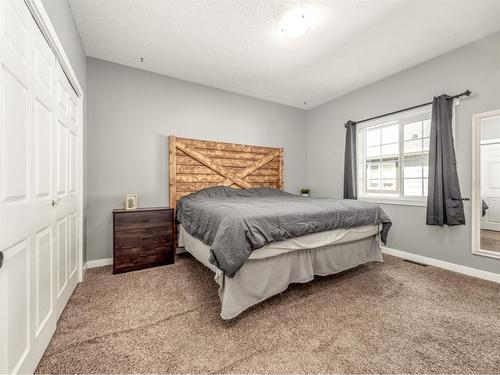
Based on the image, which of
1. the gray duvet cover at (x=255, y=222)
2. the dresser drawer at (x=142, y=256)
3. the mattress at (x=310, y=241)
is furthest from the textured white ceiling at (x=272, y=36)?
the dresser drawer at (x=142, y=256)

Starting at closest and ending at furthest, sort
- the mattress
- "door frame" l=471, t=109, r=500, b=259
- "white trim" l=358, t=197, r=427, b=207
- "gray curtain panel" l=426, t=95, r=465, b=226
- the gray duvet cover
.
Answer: the gray duvet cover < the mattress < "door frame" l=471, t=109, r=500, b=259 < "gray curtain panel" l=426, t=95, r=465, b=226 < "white trim" l=358, t=197, r=427, b=207

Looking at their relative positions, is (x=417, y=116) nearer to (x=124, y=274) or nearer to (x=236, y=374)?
(x=236, y=374)

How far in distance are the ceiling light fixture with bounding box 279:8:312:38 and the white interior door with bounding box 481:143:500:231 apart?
2489mm

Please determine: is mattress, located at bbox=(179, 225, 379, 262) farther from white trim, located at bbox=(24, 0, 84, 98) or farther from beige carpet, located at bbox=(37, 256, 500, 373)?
white trim, located at bbox=(24, 0, 84, 98)

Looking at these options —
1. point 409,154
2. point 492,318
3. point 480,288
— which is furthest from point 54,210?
point 409,154

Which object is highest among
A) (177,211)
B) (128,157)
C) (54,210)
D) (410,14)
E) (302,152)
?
(410,14)

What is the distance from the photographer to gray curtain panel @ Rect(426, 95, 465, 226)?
2.65 meters

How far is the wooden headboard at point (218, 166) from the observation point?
3.34 metres

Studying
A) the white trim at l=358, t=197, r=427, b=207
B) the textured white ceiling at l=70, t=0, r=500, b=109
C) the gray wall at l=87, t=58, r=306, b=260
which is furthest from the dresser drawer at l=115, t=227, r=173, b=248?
the white trim at l=358, t=197, r=427, b=207

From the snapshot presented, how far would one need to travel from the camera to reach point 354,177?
3.83 metres

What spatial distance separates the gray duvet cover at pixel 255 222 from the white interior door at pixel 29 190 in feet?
3.38

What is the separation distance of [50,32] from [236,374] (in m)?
2.37

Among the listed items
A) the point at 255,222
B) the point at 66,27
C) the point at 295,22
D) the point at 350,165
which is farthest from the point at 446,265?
the point at 66,27

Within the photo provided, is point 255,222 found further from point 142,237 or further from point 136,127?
point 136,127
